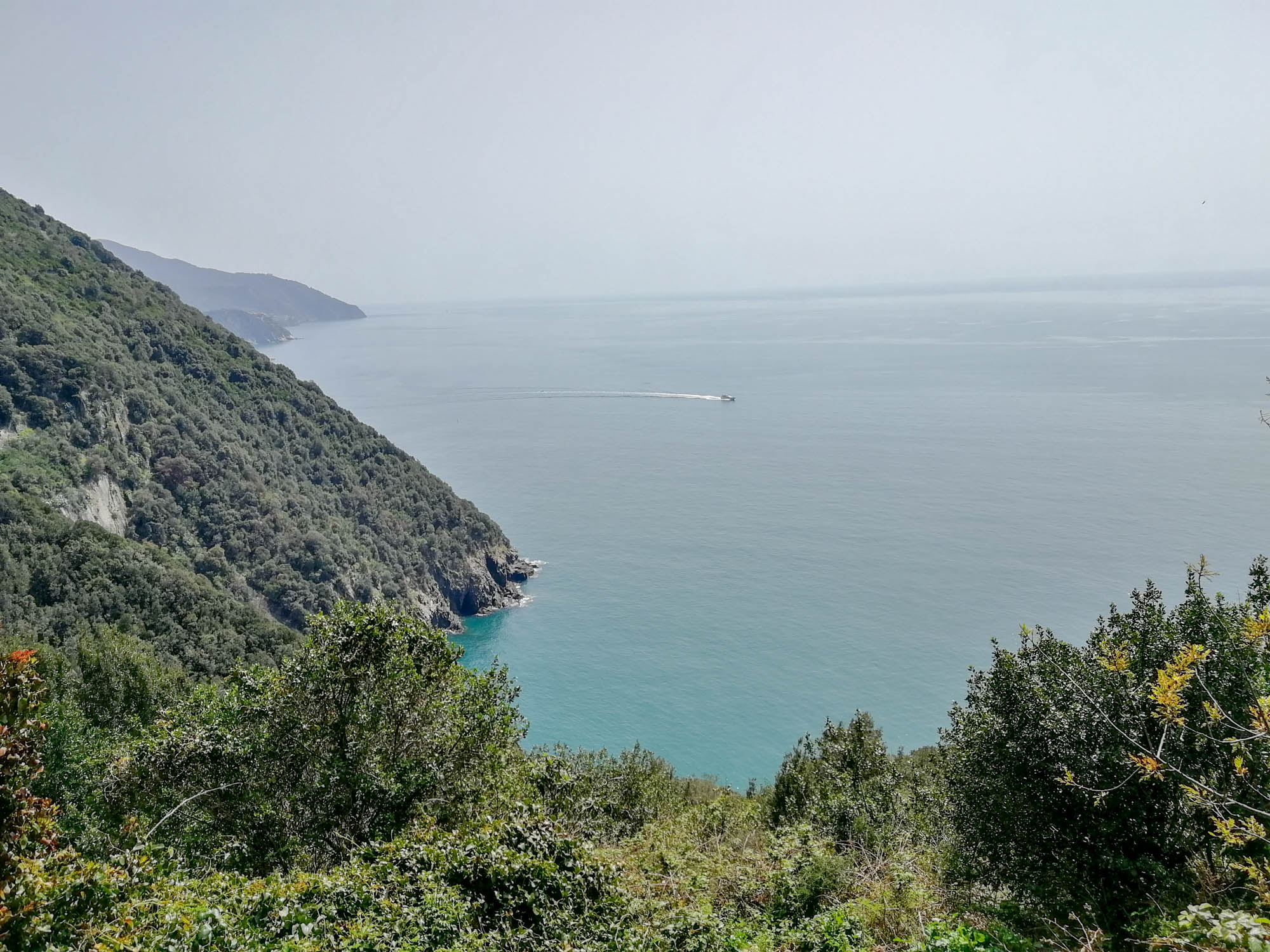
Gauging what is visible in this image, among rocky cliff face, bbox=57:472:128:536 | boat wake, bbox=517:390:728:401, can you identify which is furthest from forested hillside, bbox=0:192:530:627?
boat wake, bbox=517:390:728:401

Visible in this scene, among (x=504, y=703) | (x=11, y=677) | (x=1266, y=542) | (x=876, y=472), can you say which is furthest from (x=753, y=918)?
(x=876, y=472)

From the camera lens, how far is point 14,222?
84.8m

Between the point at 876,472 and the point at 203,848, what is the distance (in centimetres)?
9417

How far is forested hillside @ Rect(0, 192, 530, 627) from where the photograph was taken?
61594 mm

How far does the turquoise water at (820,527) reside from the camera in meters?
56.5

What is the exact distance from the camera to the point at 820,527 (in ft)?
275

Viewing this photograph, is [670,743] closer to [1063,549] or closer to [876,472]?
[1063,549]

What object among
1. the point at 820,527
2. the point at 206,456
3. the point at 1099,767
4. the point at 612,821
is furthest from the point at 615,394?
the point at 1099,767

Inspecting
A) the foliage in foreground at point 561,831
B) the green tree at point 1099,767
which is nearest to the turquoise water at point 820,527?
the green tree at point 1099,767

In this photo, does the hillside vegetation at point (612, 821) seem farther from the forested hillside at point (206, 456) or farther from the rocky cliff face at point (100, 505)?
the forested hillside at point (206, 456)

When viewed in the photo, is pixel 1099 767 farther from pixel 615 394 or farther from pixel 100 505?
pixel 615 394

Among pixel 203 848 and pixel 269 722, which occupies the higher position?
pixel 269 722

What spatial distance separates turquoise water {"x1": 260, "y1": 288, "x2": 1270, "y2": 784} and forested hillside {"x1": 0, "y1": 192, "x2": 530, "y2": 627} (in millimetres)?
10185

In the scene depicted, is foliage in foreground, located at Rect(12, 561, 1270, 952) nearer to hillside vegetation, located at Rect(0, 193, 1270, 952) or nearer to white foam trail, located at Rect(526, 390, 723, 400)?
hillside vegetation, located at Rect(0, 193, 1270, 952)
